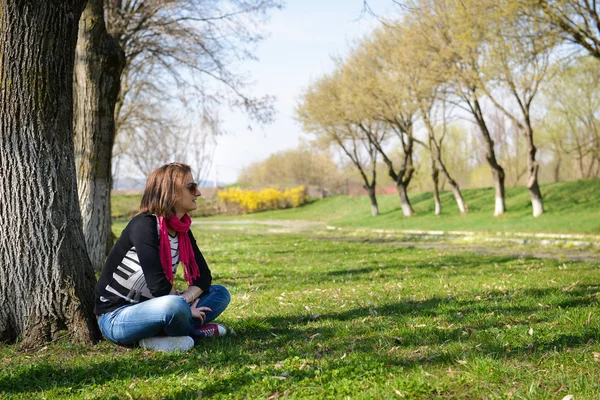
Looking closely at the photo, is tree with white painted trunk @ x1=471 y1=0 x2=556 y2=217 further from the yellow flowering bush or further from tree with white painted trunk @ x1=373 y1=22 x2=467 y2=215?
the yellow flowering bush

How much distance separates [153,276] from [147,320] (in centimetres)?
39

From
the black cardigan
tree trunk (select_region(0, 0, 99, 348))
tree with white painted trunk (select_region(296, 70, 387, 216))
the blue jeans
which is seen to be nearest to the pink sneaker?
the blue jeans

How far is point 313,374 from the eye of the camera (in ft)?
13.5

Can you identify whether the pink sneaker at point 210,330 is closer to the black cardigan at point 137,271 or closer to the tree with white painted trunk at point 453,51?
the black cardigan at point 137,271

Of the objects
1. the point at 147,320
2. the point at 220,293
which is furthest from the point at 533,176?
the point at 147,320

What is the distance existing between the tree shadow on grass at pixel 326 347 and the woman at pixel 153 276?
0.73 ft

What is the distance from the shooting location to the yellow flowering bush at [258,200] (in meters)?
62.3

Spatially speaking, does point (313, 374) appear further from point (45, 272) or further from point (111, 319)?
point (45, 272)

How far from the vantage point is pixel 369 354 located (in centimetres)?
453

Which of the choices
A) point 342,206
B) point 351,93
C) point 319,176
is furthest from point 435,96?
point 319,176

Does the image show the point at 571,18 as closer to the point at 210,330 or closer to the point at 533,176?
the point at 533,176

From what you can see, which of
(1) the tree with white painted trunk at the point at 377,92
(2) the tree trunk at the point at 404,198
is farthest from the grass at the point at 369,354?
(2) the tree trunk at the point at 404,198

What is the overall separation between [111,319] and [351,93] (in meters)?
31.3

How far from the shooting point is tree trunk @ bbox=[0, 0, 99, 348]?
5262 mm
